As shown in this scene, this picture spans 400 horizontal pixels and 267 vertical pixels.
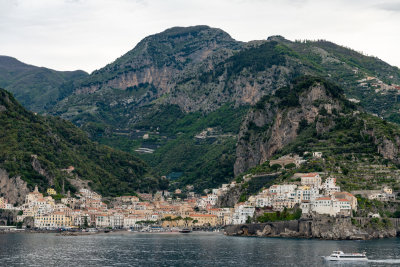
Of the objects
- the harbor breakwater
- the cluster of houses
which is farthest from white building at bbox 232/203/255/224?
the harbor breakwater

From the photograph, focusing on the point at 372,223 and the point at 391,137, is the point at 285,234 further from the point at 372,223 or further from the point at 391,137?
the point at 391,137

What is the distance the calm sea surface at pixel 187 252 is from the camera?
387 feet

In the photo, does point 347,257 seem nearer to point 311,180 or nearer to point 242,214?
point 311,180

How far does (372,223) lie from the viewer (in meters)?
163

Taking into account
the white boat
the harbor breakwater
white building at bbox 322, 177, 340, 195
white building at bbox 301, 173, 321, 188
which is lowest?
the white boat

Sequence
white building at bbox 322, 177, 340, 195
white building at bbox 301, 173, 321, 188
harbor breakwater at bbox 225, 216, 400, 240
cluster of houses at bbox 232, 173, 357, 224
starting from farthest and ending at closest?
white building at bbox 301, 173, 321, 188 < white building at bbox 322, 177, 340, 195 < cluster of houses at bbox 232, 173, 357, 224 < harbor breakwater at bbox 225, 216, 400, 240


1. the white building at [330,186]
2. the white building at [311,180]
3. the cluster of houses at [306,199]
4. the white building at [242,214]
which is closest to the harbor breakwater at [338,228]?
the cluster of houses at [306,199]

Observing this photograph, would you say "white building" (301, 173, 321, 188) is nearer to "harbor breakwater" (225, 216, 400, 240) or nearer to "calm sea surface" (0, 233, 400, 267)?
"harbor breakwater" (225, 216, 400, 240)

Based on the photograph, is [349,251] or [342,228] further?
[342,228]

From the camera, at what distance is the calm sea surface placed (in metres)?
118

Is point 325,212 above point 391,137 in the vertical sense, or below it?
below

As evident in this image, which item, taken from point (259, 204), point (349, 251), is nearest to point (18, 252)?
point (349, 251)

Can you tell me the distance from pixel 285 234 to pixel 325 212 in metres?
11.8

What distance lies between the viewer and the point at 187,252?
450 ft
